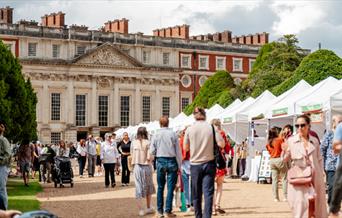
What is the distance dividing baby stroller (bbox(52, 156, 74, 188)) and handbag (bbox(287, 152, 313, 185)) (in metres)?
17.1

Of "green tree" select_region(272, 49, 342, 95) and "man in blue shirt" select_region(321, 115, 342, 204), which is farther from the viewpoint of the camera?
"green tree" select_region(272, 49, 342, 95)

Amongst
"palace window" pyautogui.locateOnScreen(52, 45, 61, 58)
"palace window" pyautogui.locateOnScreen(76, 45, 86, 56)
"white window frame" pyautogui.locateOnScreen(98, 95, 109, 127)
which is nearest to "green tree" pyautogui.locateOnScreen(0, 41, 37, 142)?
"palace window" pyautogui.locateOnScreen(52, 45, 61, 58)

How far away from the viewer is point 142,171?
50.0ft

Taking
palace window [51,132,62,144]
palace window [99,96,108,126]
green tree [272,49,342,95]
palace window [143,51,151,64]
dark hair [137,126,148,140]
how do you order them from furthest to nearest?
palace window [143,51,151,64] < palace window [99,96,108,126] < palace window [51,132,62,144] < green tree [272,49,342,95] < dark hair [137,126,148,140]

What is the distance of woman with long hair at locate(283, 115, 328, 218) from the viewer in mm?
9875

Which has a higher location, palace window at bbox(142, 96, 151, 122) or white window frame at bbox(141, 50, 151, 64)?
white window frame at bbox(141, 50, 151, 64)

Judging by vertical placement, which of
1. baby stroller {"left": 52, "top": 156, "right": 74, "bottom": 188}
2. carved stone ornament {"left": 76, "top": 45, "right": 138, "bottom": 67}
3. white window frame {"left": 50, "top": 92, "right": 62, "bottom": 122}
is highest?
carved stone ornament {"left": 76, "top": 45, "right": 138, "bottom": 67}

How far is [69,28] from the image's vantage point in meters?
75.0

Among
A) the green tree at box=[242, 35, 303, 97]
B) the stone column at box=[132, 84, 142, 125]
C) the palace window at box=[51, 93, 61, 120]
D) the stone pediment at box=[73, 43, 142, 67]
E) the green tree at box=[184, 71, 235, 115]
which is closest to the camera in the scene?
the green tree at box=[242, 35, 303, 97]

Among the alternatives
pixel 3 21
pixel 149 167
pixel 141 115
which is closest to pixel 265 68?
pixel 141 115

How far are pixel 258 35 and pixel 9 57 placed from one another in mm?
64604

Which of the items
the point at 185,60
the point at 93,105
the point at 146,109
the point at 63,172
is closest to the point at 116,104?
the point at 93,105

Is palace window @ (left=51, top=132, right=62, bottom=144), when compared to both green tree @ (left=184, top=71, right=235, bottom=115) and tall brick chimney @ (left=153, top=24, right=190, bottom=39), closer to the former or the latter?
green tree @ (left=184, top=71, right=235, bottom=115)

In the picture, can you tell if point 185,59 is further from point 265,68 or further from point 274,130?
point 274,130
